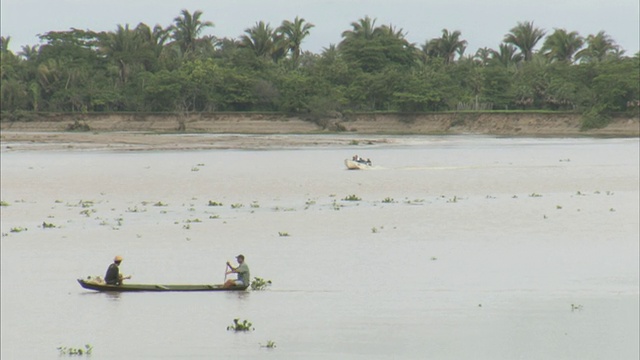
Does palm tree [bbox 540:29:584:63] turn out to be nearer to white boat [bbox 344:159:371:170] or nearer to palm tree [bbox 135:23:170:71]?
palm tree [bbox 135:23:170:71]

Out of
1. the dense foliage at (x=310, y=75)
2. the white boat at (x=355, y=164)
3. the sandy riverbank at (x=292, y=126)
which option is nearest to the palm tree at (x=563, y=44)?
the dense foliage at (x=310, y=75)

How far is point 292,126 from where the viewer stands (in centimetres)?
13850

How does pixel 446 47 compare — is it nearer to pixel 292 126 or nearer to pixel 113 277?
pixel 292 126

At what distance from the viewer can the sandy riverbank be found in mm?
126312

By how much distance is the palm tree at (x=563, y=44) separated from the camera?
15950 cm

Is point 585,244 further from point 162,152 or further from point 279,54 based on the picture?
point 279,54

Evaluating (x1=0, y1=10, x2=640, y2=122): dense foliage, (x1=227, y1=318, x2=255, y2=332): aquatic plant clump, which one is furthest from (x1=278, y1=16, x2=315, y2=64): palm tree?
(x1=227, y1=318, x2=255, y2=332): aquatic plant clump

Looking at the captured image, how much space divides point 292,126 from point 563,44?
46.8 meters

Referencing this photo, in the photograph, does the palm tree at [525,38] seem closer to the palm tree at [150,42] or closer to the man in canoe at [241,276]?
the palm tree at [150,42]

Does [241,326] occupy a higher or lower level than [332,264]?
higher

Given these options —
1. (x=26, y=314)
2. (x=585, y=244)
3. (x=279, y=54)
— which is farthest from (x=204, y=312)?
(x=279, y=54)

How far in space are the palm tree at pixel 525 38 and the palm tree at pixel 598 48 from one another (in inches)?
294

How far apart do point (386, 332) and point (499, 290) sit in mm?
5664

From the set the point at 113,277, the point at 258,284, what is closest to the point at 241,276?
the point at 258,284
